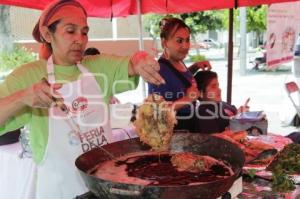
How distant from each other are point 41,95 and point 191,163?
0.62m

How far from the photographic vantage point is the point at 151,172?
141 centimetres

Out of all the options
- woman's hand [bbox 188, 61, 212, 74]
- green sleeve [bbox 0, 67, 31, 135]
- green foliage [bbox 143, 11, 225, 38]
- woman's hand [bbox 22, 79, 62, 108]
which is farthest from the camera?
green foliage [bbox 143, 11, 225, 38]

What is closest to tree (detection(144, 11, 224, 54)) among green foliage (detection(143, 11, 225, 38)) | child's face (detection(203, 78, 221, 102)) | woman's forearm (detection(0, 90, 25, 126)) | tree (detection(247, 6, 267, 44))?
green foliage (detection(143, 11, 225, 38))

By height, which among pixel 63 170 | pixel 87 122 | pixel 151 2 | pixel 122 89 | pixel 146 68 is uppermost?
pixel 151 2

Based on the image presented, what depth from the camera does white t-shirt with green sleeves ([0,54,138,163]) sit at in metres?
1.59

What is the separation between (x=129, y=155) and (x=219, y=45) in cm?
2733

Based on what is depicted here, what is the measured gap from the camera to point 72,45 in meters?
1.61

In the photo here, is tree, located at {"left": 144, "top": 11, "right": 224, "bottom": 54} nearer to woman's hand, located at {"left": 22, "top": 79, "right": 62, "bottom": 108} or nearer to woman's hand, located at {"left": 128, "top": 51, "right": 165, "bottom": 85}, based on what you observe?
woman's hand, located at {"left": 128, "top": 51, "right": 165, "bottom": 85}

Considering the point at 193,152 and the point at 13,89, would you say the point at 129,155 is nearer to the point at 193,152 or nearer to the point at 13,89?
the point at 193,152

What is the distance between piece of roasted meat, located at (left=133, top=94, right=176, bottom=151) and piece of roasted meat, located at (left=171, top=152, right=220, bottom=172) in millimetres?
115

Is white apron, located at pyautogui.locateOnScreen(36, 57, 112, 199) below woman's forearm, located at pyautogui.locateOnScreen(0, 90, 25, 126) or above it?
below

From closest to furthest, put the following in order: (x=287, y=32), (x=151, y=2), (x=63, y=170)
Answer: (x=63, y=170) → (x=151, y=2) → (x=287, y=32)

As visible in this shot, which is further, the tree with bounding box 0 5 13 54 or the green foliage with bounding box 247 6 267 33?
the green foliage with bounding box 247 6 267 33

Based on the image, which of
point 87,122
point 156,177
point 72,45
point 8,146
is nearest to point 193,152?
point 156,177
